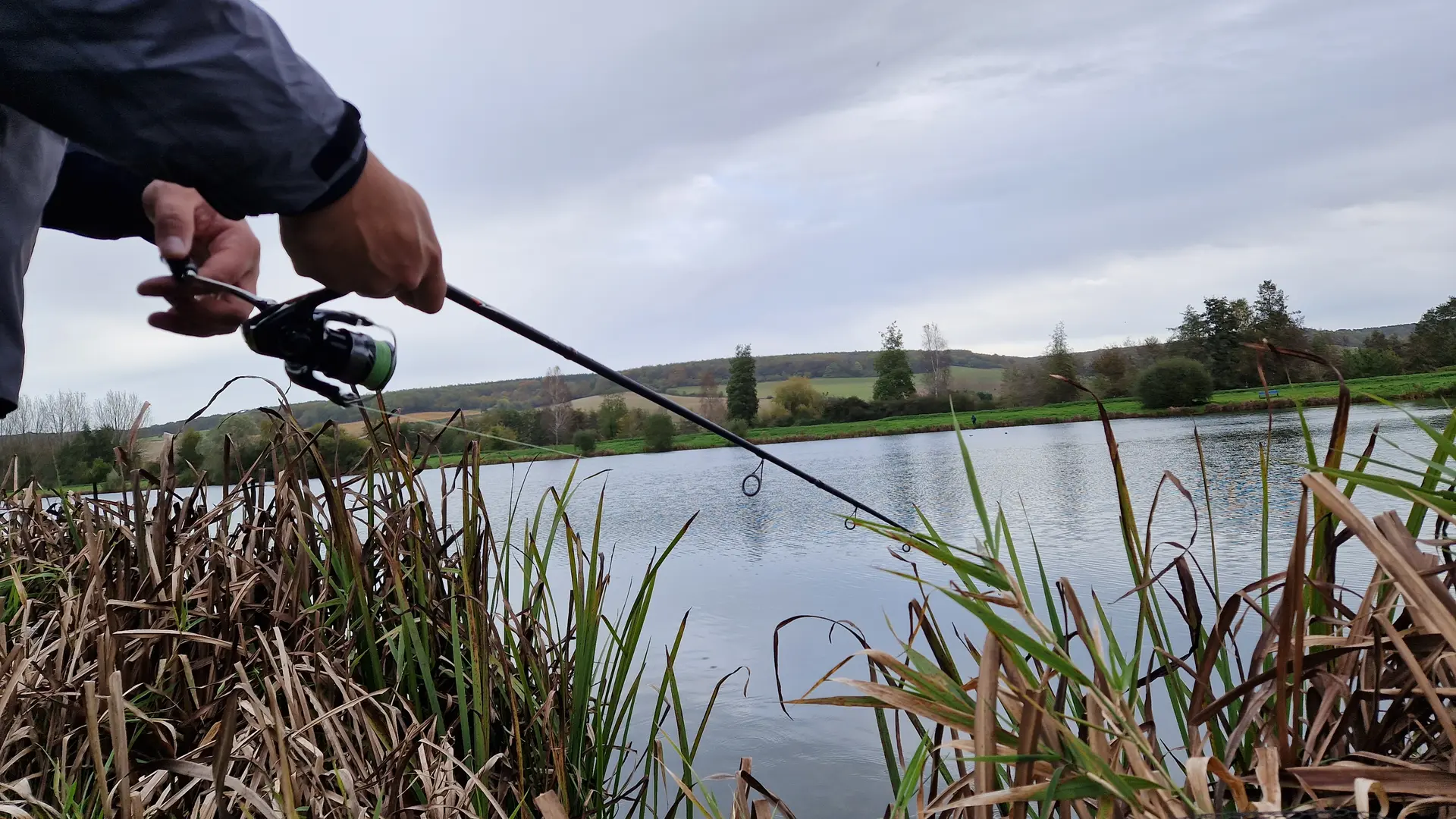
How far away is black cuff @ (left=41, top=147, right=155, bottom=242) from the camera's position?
1360 mm

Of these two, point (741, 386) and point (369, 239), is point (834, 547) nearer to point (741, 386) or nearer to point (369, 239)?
point (369, 239)

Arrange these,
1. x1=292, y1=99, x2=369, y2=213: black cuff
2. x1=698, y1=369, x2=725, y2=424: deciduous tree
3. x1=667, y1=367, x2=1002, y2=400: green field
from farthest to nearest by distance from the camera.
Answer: x1=667, y1=367, x2=1002, y2=400: green field
x1=698, y1=369, x2=725, y2=424: deciduous tree
x1=292, y1=99, x2=369, y2=213: black cuff

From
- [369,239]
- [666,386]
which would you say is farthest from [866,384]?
[369,239]

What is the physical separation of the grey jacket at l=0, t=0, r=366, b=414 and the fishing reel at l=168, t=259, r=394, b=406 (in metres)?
0.31

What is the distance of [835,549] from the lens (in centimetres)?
401

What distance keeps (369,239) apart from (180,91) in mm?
212

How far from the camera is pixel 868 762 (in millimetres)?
2256

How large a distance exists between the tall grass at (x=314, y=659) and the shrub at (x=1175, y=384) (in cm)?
1256

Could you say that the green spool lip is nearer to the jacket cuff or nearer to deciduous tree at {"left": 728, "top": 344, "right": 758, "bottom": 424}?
the jacket cuff

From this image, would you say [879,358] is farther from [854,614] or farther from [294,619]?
[294,619]

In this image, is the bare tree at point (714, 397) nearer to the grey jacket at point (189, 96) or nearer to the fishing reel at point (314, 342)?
the fishing reel at point (314, 342)

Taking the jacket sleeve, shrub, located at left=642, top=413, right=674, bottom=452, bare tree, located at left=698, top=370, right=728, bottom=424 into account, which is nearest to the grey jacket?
the jacket sleeve

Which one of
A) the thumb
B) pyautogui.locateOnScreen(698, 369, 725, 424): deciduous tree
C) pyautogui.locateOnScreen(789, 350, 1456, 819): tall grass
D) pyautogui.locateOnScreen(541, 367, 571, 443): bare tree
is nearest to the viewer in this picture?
pyautogui.locateOnScreen(789, 350, 1456, 819): tall grass

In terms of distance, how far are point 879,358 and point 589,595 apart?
1610 centimetres
